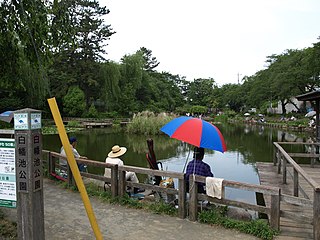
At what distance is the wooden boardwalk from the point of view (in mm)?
3395

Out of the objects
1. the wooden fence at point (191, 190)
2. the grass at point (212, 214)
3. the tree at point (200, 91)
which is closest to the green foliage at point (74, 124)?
the wooden fence at point (191, 190)

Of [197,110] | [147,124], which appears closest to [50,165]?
[147,124]

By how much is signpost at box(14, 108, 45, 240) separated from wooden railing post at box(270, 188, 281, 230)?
2545 mm

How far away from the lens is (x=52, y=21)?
4203 mm

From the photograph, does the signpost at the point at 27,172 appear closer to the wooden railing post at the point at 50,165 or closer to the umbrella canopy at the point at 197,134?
the umbrella canopy at the point at 197,134

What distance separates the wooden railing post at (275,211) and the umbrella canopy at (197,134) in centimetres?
81

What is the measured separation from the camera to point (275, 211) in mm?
3369

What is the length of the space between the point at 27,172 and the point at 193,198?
2125 millimetres

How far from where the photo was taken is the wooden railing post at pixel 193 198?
3.79m

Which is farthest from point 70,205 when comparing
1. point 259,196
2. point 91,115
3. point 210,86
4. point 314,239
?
point 210,86

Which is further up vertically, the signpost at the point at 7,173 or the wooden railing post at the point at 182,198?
the signpost at the point at 7,173

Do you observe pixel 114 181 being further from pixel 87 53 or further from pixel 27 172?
pixel 87 53

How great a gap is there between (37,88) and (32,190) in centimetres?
2506

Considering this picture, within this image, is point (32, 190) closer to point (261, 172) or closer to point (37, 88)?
point (261, 172)
